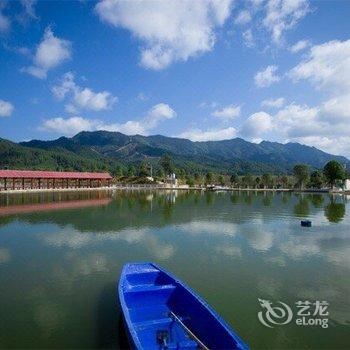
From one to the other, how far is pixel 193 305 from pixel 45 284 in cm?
758

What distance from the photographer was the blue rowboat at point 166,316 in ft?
27.3

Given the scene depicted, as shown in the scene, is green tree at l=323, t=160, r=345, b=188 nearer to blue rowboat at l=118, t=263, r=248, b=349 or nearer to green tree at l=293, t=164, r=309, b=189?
green tree at l=293, t=164, r=309, b=189

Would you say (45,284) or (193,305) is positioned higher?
(193,305)

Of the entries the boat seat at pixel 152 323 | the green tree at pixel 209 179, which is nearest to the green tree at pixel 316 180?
the green tree at pixel 209 179

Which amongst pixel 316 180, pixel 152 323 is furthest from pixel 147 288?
pixel 316 180

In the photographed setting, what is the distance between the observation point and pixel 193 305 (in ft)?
32.6

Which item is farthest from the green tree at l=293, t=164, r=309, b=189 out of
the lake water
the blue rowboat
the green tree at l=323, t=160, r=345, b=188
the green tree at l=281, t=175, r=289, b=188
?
the blue rowboat

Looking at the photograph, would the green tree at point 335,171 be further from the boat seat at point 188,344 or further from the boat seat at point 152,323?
the boat seat at point 188,344

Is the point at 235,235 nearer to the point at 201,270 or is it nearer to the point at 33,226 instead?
the point at 201,270

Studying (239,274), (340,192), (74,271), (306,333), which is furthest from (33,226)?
(340,192)

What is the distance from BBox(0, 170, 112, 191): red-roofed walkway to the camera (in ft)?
233

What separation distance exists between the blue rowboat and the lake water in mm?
895

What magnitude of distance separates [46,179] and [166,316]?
81811 millimetres

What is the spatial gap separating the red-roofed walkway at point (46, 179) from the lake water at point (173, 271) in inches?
1727
